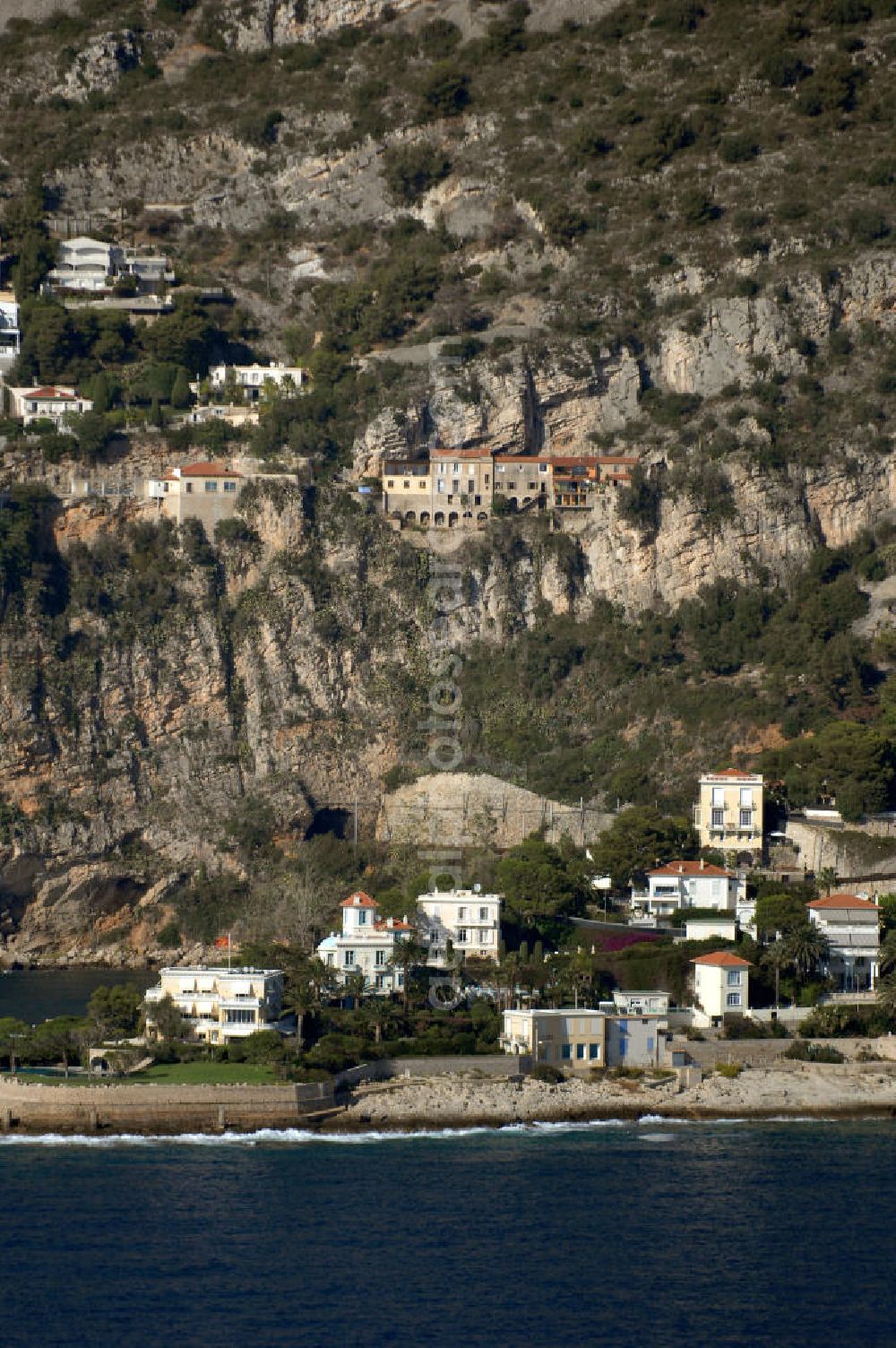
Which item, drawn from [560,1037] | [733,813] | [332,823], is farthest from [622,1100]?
[332,823]

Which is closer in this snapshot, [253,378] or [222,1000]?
[222,1000]

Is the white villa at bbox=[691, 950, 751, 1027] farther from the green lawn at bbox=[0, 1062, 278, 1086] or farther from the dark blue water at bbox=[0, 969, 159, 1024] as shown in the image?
the dark blue water at bbox=[0, 969, 159, 1024]

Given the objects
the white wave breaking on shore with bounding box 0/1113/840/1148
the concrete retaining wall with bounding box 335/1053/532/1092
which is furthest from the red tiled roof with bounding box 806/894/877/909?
the concrete retaining wall with bounding box 335/1053/532/1092

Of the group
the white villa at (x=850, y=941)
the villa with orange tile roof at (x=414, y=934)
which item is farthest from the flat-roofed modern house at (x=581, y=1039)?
the white villa at (x=850, y=941)

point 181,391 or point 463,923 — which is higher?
point 181,391

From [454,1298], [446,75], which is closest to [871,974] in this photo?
[454,1298]

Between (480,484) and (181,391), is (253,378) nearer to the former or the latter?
(181,391)

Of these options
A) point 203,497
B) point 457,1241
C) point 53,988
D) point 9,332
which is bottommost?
point 457,1241
